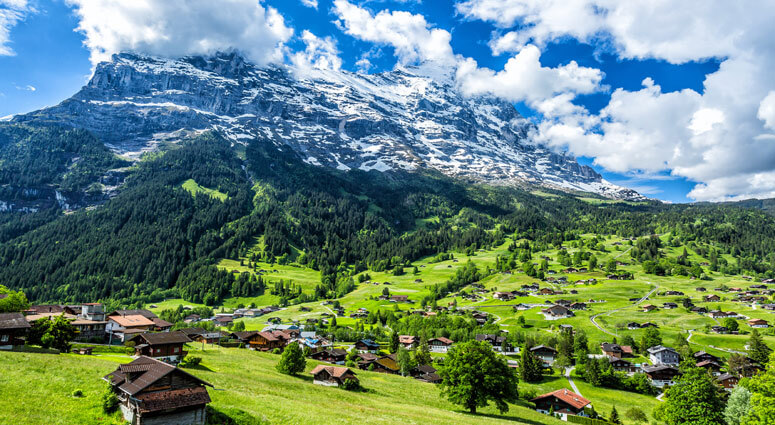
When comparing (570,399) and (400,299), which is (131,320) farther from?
(400,299)

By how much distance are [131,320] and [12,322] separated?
28514mm

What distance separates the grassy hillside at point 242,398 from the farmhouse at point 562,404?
7.28m

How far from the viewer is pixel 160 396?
31875 millimetres

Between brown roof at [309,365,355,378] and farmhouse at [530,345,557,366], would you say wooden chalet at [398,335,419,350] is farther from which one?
brown roof at [309,365,355,378]

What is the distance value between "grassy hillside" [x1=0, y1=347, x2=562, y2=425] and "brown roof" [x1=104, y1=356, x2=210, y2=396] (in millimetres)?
2566

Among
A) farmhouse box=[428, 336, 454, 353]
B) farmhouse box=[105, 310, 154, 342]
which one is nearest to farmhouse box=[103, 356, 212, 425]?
farmhouse box=[105, 310, 154, 342]

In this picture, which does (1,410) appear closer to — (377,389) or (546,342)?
(377,389)

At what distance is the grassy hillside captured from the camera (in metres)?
32.3

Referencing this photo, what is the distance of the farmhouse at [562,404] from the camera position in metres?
67.9

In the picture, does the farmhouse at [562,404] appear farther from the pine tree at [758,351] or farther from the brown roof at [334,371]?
the pine tree at [758,351]

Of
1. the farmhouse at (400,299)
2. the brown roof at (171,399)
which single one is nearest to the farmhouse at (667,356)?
the farmhouse at (400,299)

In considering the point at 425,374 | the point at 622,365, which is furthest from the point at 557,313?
the point at 425,374

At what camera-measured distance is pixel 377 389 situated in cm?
6438

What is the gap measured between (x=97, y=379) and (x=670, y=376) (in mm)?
113571
